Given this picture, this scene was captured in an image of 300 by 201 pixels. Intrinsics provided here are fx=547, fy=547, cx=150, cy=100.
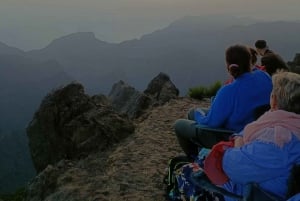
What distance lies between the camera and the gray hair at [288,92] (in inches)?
172

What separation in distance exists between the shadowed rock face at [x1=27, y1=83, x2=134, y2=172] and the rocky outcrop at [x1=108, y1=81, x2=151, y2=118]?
2021 millimetres

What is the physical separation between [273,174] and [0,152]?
14163cm

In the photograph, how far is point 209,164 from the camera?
16.9 feet

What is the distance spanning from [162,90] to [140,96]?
2012mm

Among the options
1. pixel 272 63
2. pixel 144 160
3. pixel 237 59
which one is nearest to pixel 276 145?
pixel 237 59

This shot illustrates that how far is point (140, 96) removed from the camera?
1576cm

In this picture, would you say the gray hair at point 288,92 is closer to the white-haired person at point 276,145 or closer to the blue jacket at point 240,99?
the white-haired person at point 276,145

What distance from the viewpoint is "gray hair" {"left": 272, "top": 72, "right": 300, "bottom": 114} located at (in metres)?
4.38

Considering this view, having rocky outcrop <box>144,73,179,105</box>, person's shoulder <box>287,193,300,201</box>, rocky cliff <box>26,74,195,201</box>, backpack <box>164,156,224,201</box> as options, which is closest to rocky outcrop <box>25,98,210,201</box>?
rocky cliff <box>26,74,195,201</box>

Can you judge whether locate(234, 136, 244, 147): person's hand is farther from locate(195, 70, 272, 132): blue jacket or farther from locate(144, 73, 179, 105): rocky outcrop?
locate(144, 73, 179, 105): rocky outcrop

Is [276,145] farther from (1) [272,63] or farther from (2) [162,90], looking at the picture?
(2) [162,90]

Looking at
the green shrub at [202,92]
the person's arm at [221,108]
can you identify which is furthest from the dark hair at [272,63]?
the green shrub at [202,92]

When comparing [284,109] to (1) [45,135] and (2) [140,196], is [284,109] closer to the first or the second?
(2) [140,196]

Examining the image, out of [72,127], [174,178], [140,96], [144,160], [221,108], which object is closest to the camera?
[221,108]
